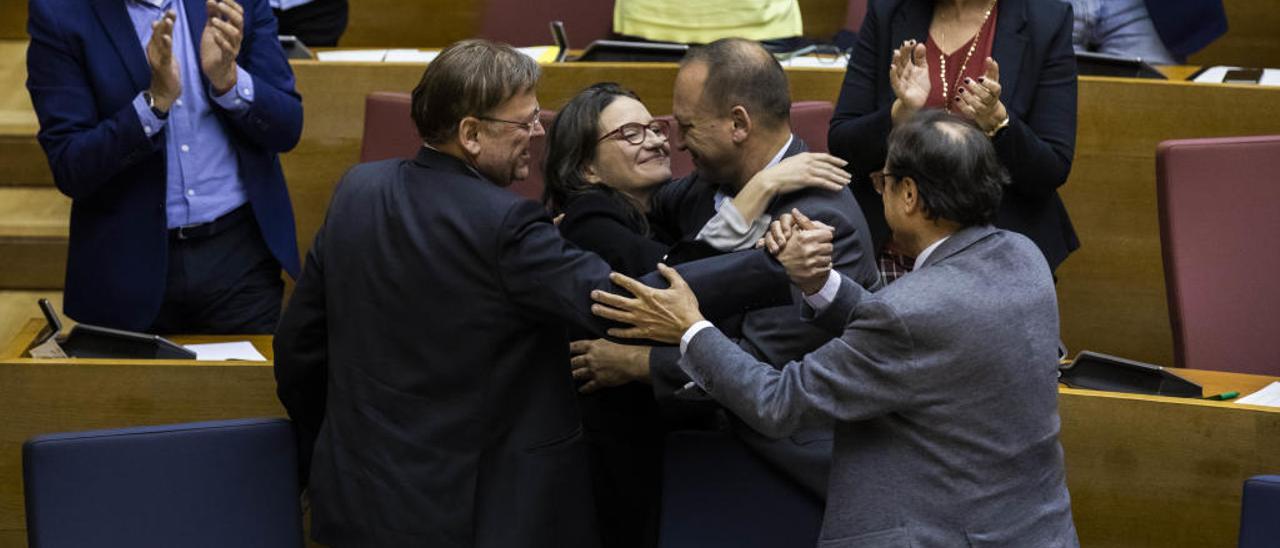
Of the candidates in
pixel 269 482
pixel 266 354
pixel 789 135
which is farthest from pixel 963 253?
pixel 266 354

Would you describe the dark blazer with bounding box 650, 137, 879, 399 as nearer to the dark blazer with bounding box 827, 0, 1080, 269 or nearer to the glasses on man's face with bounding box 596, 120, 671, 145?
the glasses on man's face with bounding box 596, 120, 671, 145

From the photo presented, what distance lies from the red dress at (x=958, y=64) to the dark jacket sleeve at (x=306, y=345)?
45.9 inches

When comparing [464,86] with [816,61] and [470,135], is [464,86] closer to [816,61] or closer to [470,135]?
[470,135]

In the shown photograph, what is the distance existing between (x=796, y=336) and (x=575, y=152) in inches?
17.5

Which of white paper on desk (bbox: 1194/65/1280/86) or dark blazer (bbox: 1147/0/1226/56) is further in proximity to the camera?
dark blazer (bbox: 1147/0/1226/56)

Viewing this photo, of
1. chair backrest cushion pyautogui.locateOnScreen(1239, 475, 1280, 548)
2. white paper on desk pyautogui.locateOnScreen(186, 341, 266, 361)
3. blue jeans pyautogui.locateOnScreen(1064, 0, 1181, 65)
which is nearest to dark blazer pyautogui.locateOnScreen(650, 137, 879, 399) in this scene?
chair backrest cushion pyautogui.locateOnScreen(1239, 475, 1280, 548)

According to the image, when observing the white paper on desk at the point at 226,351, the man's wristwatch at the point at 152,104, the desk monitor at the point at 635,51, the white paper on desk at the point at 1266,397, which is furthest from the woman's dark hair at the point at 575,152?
the desk monitor at the point at 635,51

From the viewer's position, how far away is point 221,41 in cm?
288

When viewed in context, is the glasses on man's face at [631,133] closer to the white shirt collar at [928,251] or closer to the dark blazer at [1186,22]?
the white shirt collar at [928,251]

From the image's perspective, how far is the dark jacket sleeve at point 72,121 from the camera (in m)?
2.88

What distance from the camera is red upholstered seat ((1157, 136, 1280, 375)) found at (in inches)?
122

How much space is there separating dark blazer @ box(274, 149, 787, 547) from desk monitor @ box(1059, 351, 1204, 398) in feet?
2.55

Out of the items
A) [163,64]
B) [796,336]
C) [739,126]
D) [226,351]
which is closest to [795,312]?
[796,336]

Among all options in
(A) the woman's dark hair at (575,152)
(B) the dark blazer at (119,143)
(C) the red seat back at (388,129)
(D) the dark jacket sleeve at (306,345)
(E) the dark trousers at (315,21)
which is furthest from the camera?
(E) the dark trousers at (315,21)
